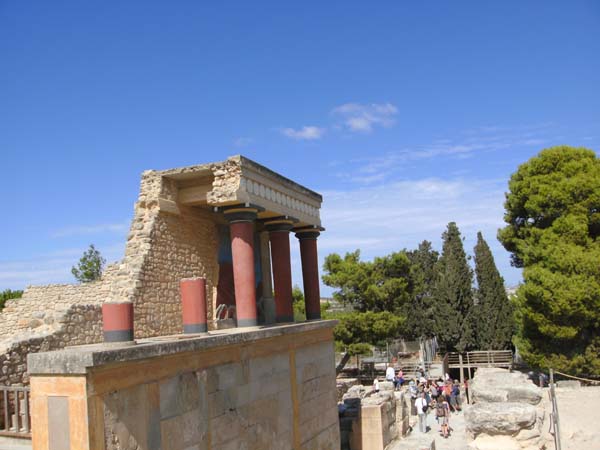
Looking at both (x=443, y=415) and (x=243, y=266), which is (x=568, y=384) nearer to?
→ (x=443, y=415)

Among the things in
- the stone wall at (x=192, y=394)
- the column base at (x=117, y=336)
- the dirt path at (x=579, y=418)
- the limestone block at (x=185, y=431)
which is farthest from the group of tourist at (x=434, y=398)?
the column base at (x=117, y=336)

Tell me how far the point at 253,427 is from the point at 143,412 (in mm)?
2759

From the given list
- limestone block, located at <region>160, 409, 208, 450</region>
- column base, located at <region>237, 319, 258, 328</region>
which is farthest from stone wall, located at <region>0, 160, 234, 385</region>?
limestone block, located at <region>160, 409, 208, 450</region>

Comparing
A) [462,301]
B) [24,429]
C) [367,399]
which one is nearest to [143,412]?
[24,429]

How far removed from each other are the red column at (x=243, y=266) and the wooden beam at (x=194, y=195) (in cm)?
80

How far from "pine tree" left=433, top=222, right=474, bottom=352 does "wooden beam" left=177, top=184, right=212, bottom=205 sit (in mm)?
23088

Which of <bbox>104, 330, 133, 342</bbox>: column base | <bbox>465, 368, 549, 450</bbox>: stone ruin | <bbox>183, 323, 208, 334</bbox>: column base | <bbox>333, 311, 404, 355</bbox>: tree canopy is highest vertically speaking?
<bbox>104, 330, 133, 342</bbox>: column base

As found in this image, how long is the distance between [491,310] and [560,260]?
32.2 feet

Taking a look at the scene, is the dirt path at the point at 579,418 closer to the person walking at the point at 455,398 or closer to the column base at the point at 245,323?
the person walking at the point at 455,398

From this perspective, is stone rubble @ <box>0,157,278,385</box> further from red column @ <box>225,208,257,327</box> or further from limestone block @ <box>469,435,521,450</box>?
limestone block @ <box>469,435,521,450</box>

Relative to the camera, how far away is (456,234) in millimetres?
32156

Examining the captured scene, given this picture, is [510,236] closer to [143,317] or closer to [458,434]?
[458,434]

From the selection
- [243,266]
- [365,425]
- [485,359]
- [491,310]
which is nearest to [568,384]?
[485,359]

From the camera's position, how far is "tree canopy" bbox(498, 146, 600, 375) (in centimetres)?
2027
